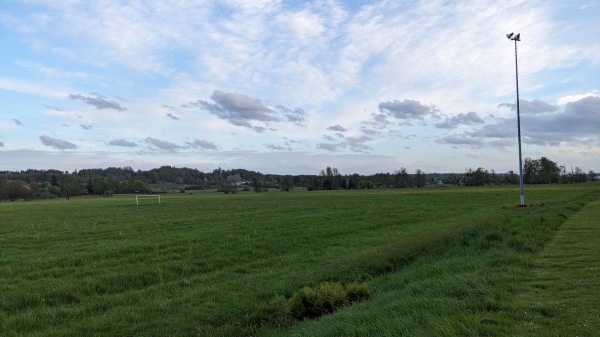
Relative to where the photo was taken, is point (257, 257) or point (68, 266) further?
point (257, 257)

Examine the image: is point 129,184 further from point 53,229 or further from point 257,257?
point 257,257

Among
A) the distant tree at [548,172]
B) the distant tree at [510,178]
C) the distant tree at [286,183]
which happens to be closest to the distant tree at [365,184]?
the distant tree at [286,183]

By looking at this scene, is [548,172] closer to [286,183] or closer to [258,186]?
[286,183]

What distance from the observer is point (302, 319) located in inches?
366

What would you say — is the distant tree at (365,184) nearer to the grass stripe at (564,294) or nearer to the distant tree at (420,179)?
the distant tree at (420,179)

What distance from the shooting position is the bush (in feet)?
30.9

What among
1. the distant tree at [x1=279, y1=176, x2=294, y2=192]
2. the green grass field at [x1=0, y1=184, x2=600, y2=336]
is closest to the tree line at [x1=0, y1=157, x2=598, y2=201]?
the distant tree at [x1=279, y1=176, x2=294, y2=192]

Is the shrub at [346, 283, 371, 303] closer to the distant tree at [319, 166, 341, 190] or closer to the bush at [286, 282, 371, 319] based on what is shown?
the bush at [286, 282, 371, 319]

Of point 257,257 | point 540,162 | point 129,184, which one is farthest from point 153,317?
point 540,162

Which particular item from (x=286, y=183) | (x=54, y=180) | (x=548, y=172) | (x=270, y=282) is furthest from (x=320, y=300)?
(x=54, y=180)

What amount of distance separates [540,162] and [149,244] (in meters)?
168

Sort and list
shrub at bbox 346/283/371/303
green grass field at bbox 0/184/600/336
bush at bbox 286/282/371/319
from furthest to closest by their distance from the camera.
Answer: shrub at bbox 346/283/371/303, bush at bbox 286/282/371/319, green grass field at bbox 0/184/600/336

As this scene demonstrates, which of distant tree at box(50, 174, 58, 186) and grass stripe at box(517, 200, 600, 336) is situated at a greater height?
distant tree at box(50, 174, 58, 186)

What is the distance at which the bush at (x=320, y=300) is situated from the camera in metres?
9.41
